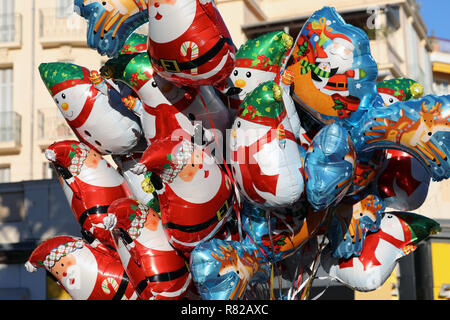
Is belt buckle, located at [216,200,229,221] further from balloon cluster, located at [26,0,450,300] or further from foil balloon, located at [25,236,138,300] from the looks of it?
foil balloon, located at [25,236,138,300]

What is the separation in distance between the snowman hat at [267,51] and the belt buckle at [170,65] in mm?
627

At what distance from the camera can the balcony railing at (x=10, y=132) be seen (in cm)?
1455

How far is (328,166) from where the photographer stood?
4.41 metres

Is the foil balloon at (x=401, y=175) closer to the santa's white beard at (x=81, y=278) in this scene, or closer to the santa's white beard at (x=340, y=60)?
the santa's white beard at (x=340, y=60)

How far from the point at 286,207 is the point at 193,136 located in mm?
788

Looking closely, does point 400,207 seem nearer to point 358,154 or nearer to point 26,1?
point 358,154

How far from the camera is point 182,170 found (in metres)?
4.44

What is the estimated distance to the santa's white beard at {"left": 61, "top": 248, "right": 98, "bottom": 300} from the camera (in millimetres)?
5145

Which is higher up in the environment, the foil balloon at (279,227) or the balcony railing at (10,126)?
the balcony railing at (10,126)

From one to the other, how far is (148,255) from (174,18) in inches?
64.9

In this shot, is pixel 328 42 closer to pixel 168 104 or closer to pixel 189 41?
pixel 189 41

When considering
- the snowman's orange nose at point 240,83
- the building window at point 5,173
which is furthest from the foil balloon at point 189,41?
the building window at point 5,173

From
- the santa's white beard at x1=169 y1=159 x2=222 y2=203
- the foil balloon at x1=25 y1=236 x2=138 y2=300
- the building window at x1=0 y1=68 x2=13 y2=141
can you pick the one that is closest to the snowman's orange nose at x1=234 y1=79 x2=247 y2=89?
the santa's white beard at x1=169 y1=159 x2=222 y2=203

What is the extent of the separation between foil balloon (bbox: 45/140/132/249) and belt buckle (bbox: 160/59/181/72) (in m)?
1.18
